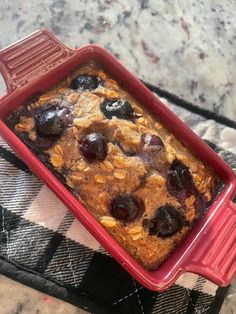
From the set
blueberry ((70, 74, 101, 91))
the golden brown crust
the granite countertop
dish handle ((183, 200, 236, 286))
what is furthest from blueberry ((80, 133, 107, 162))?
the granite countertop

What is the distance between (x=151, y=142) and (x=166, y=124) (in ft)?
0.31

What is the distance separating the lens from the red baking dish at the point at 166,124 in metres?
0.87

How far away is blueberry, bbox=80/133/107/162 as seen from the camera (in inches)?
35.9

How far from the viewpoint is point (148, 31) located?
4.47 feet

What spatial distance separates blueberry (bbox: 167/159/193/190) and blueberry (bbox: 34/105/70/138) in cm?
24

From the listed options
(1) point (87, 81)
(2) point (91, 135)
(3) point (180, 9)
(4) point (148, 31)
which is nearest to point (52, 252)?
(2) point (91, 135)

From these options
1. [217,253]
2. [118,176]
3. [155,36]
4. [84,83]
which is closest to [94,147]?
[118,176]

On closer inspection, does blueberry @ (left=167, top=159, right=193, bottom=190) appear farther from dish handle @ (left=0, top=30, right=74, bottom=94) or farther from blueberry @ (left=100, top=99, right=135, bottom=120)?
dish handle @ (left=0, top=30, right=74, bottom=94)

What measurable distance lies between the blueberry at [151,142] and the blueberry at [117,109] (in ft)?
0.21

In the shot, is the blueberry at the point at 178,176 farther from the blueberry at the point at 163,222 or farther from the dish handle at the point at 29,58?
the dish handle at the point at 29,58

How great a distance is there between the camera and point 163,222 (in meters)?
0.92

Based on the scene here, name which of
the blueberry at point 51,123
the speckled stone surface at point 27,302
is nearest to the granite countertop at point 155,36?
the blueberry at point 51,123

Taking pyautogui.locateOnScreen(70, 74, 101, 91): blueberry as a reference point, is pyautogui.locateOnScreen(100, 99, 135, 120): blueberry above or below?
below

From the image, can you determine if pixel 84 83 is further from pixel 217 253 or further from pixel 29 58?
pixel 217 253
